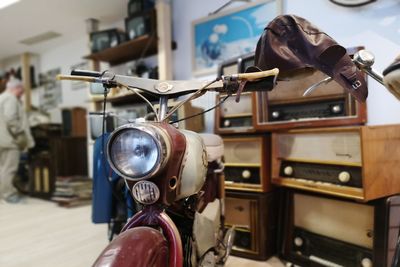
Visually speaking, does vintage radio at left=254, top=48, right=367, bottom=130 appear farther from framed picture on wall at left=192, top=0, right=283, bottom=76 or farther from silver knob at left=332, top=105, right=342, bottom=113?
framed picture on wall at left=192, top=0, right=283, bottom=76

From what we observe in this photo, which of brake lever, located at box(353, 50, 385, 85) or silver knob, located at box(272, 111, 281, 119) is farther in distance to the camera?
silver knob, located at box(272, 111, 281, 119)

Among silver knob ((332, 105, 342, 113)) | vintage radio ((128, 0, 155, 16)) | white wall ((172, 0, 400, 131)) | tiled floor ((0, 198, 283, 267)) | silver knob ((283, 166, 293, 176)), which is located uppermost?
vintage radio ((128, 0, 155, 16))

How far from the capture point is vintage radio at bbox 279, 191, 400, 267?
1148mm

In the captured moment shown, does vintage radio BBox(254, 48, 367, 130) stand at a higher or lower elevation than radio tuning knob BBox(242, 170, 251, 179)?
higher

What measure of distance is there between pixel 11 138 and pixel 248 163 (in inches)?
116

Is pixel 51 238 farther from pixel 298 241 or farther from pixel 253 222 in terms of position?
pixel 298 241

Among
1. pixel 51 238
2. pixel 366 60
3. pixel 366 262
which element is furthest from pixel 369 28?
pixel 51 238

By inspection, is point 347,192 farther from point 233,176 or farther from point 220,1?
point 220,1

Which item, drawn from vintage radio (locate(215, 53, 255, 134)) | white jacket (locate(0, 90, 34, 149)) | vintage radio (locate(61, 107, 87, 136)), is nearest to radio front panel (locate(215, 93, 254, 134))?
vintage radio (locate(215, 53, 255, 134))

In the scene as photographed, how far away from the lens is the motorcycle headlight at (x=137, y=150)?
26.2 inches

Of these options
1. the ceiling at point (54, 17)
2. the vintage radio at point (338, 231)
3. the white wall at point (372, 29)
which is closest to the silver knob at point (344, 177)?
the vintage radio at point (338, 231)

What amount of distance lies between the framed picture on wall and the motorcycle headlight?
132cm

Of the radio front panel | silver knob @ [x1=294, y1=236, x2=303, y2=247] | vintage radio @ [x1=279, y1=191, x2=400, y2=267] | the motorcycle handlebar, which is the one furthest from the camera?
the radio front panel

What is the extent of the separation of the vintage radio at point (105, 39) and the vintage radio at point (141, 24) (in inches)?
6.6
